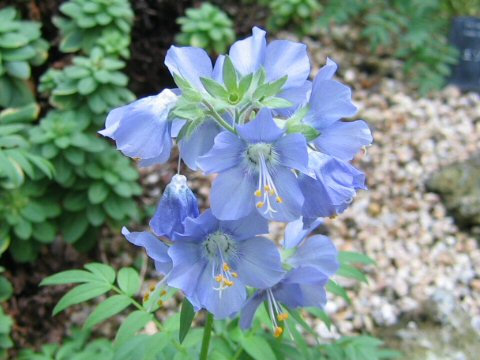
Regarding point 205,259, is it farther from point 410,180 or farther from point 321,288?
point 410,180

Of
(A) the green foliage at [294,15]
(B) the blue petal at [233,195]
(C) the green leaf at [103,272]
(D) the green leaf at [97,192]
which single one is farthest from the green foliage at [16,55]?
(B) the blue petal at [233,195]

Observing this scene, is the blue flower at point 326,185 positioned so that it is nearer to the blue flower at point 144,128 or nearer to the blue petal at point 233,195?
the blue petal at point 233,195

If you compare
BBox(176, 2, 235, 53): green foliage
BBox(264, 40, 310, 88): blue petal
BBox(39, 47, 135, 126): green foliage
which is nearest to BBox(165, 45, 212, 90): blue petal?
BBox(264, 40, 310, 88): blue petal

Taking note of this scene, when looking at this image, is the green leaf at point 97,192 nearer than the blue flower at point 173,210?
No

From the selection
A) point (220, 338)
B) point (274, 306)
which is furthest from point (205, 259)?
point (220, 338)

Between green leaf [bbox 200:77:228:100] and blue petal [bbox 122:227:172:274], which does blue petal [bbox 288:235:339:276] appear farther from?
green leaf [bbox 200:77:228:100]
